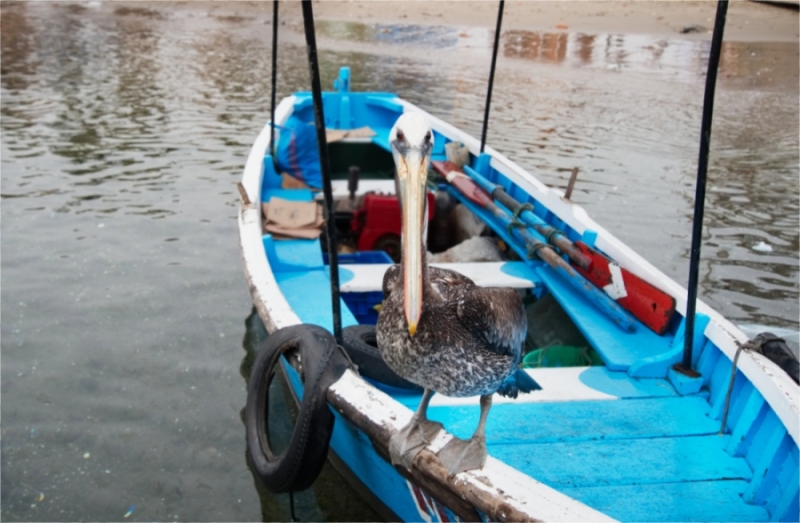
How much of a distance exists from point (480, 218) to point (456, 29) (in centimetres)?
2140

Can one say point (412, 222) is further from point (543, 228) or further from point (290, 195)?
point (290, 195)

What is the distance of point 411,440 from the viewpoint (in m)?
2.81

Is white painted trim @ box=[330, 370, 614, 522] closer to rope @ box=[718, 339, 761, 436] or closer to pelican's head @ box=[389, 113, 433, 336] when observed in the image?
pelican's head @ box=[389, 113, 433, 336]

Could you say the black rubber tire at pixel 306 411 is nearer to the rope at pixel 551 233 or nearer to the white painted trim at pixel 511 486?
the white painted trim at pixel 511 486

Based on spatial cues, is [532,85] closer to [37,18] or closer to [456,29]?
[456,29]

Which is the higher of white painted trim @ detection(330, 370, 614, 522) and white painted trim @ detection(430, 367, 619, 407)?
white painted trim @ detection(330, 370, 614, 522)

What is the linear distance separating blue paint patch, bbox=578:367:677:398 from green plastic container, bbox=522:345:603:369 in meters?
0.49

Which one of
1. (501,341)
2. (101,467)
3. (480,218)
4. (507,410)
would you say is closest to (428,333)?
(501,341)

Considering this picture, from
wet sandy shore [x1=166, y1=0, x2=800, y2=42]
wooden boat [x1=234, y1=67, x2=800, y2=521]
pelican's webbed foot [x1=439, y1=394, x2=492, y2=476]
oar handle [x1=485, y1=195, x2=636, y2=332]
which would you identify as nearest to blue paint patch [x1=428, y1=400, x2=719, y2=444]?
wooden boat [x1=234, y1=67, x2=800, y2=521]

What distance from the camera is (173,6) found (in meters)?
29.2

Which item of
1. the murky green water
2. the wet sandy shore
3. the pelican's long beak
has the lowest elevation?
the murky green water

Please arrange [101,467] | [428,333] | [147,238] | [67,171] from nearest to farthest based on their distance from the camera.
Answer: [428,333], [101,467], [147,238], [67,171]

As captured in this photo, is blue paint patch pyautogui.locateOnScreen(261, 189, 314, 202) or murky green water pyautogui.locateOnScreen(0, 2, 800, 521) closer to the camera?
murky green water pyautogui.locateOnScreen(0, 2, 800, 521)

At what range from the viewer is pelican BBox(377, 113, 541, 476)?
2277 mm
